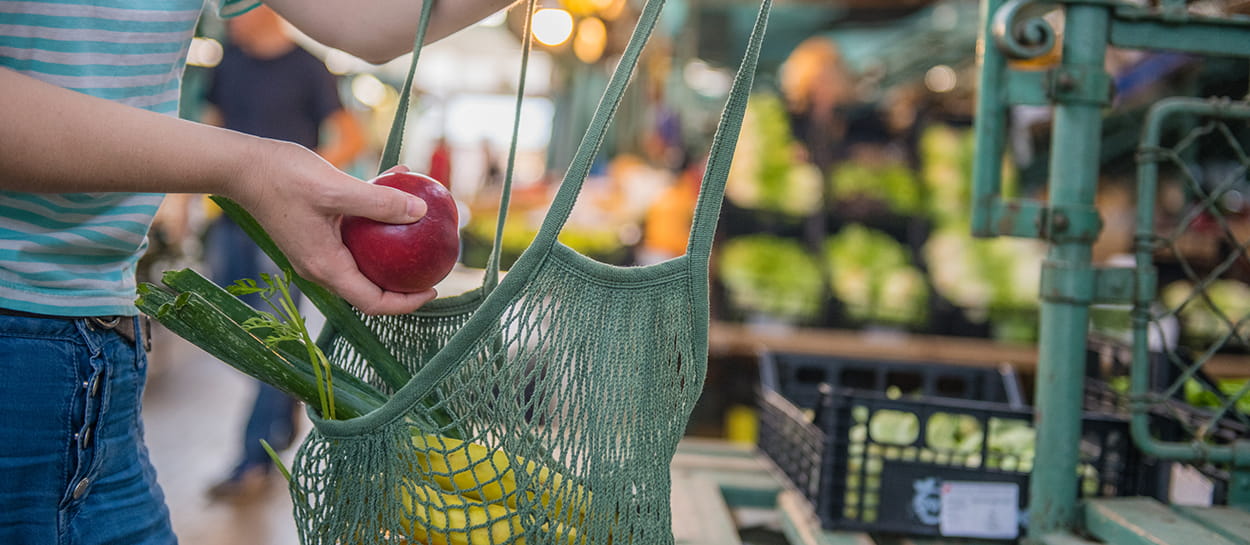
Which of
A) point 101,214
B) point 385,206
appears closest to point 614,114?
point 385,206

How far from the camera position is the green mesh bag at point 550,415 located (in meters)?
0.80

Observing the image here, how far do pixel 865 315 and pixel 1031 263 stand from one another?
692mm

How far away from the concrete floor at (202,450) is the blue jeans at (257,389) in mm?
134

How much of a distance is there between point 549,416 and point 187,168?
1.31 ft

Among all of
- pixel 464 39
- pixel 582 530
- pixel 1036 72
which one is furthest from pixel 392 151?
pixel 464 39

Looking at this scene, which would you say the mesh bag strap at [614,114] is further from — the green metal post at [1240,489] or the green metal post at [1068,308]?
the green metal post at [1240,489]

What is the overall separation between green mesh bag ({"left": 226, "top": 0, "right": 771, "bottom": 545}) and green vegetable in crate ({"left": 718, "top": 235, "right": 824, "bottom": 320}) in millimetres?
2595

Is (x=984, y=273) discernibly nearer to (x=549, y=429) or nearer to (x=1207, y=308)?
(x=1207, y=308)

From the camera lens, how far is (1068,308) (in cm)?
144

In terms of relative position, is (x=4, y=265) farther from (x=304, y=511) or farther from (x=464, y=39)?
(x=464, y=39)

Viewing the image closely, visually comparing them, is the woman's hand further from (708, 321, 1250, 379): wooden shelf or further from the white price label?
(708, 321, 1250, 379): wooden shelf

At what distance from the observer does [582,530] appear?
83 centimetres

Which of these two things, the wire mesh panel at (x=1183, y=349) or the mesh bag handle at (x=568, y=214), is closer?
the mesh bag handle at (x=568, y=214)

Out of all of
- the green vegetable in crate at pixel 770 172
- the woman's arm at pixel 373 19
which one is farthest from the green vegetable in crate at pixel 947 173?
the woman's arm at pixel 373 19
